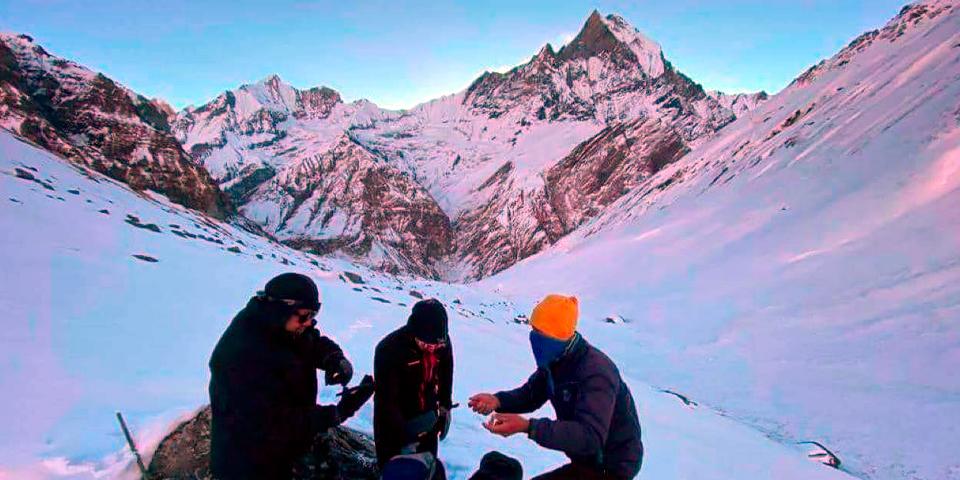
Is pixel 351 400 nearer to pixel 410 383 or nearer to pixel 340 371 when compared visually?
pixel 340 371

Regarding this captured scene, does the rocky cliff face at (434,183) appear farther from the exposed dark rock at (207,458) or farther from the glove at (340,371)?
the glove at (340,371)

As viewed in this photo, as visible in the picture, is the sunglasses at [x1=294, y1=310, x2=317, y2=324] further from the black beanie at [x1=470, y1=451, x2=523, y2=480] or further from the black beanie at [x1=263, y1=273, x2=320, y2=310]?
the black beanie at [x1=470, y1=451, x2=523, y2=480]

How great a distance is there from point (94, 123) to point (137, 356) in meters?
86.0

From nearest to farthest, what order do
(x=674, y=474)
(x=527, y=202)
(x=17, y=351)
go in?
1. (x=17, y=351)
2. (x=674, y=474)
3. (x=527, y=202)

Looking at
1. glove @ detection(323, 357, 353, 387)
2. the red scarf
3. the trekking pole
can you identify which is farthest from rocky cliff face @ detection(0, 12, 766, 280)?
the red scarf

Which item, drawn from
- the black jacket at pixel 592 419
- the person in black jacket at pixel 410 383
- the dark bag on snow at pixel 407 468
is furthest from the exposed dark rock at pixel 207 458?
the black jacket at pixel 592 419

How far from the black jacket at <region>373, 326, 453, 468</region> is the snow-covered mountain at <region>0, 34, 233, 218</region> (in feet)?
249

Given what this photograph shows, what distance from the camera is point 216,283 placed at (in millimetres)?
13164

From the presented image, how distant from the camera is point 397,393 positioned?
4.41 meters

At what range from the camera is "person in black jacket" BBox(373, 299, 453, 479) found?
170 inches

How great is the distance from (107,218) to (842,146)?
5200 centimetres

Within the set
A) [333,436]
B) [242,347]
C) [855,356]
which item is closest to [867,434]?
[855,356]

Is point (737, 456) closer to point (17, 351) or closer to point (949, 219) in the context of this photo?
point (17, 351)

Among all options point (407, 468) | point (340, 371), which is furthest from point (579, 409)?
point (340, 371)
